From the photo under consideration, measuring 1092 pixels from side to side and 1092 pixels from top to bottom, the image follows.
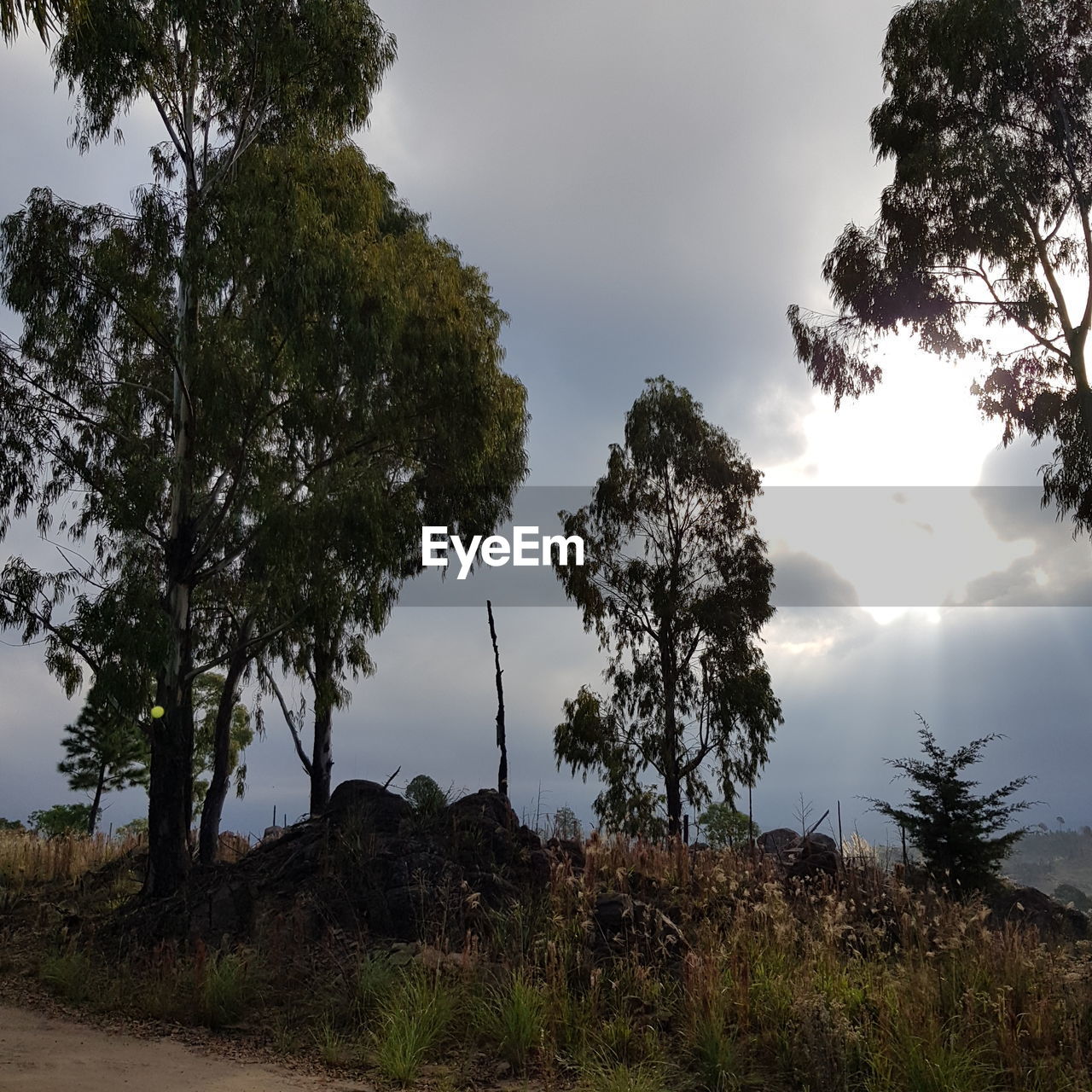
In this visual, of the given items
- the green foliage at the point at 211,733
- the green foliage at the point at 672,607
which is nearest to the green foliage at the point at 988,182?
the green foliage at the point at 672,607

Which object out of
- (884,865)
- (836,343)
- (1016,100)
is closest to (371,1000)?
(884,865)

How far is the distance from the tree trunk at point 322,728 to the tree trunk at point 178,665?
4454 mm

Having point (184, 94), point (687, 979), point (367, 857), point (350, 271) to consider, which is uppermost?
point (184, 94)

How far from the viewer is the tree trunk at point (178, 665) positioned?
43.4 ft

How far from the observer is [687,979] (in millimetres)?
7535

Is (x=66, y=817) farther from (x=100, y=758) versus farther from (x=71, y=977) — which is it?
(x=71, y=977)

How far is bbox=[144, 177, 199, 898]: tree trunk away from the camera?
13242 mm

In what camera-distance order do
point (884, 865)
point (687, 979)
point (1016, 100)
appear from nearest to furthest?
point (687, 979) → point (884, 865) → point (1016, 100)

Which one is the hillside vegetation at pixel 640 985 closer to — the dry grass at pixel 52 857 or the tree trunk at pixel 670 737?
the dry grass at pixel 52 857

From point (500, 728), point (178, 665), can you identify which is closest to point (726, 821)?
point (500, 728)

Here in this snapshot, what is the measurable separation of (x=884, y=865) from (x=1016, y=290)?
12.4 m

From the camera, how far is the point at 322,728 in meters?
19.5

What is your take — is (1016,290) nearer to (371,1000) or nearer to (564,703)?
(564,703)

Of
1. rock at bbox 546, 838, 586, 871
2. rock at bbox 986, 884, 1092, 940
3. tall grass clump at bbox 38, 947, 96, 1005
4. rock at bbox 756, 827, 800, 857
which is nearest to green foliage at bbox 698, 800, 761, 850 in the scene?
rock at bbox 756, 827, 800, 857
